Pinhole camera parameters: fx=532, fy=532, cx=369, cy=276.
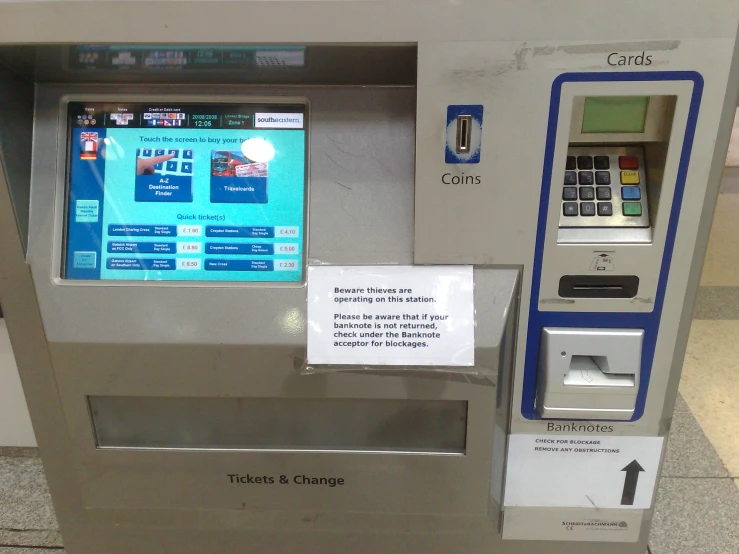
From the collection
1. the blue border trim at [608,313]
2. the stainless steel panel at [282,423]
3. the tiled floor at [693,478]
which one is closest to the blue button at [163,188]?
the stainless steel panel at [282,423]

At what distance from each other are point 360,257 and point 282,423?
1.24 feet

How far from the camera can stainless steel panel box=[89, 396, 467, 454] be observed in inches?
40.8

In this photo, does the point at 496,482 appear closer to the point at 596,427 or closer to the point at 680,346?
the point at 596,427

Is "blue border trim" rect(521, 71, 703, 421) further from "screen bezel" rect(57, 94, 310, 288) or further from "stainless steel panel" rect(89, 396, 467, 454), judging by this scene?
"screen bezel" rect(57, 94, 310, 288)

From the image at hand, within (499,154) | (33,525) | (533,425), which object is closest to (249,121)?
(499,154)

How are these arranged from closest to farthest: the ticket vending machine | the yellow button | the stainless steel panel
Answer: the ticket vending machine, the yellow button, the stainless steel panel

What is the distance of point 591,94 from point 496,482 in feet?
2.46

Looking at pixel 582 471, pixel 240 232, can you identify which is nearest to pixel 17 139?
pixel 240 232

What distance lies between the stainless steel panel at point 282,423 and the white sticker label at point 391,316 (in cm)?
12

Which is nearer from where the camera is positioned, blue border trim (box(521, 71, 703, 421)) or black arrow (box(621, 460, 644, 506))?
blue border trim (box(521, 71, 703, 421))

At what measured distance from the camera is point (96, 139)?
A: 100 centimetres

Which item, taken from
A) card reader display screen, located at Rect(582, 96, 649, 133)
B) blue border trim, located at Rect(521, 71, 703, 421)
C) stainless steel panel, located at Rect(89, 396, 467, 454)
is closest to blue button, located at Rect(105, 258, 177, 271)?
stainless steel panel, located at Rect(89, 396, 467, 454)

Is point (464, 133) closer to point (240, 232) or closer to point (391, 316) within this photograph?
point (391, 316)

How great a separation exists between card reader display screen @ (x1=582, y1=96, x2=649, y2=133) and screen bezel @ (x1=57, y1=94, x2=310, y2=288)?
0.49 m
